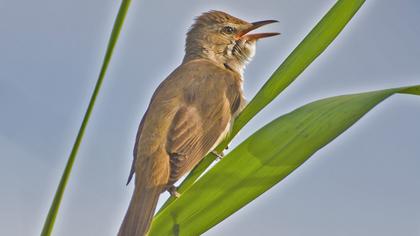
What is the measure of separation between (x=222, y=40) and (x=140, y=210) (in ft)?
7.52

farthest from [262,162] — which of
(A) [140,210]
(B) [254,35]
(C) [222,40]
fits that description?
(C) [222,40]

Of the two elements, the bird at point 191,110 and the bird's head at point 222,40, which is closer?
the bird at point 191,110

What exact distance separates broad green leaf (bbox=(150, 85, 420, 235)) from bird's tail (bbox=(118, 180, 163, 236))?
0.49 metres

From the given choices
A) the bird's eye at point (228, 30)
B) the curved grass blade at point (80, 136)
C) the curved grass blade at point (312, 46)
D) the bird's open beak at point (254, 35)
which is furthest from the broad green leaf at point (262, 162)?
the bird's eye at point (228, 30)

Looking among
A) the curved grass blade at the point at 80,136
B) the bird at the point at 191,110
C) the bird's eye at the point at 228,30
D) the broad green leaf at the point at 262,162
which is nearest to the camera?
the curved grass blade at the point at 80,136

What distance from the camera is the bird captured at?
295 centimetres

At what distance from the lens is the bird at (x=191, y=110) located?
9.67ft

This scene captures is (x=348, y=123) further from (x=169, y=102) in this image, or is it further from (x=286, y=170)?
(x=169, y=102)

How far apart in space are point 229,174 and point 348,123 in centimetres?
40

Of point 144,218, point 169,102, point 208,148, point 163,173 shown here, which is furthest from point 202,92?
point 144,218

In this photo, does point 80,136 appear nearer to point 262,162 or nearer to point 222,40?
point 262,162

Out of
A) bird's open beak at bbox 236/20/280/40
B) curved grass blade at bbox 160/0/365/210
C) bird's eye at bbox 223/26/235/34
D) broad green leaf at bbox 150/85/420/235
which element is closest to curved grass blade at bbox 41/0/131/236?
broad green leaf at bbox 150/85/420/235

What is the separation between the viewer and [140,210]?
2.57 metres

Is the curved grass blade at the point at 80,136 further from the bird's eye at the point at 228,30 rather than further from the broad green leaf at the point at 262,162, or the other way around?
the bird's eye at the point at 228,30
